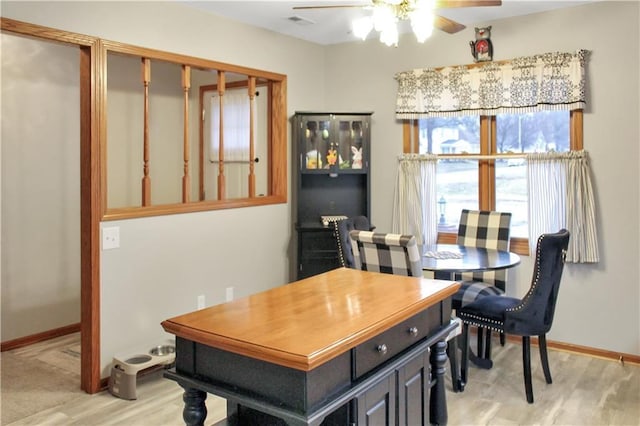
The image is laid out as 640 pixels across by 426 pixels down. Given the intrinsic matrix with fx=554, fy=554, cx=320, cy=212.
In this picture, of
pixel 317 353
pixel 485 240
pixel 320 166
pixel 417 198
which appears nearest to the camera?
pixel 317 353

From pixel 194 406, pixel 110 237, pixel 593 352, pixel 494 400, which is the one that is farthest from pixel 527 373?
pixel 110 237

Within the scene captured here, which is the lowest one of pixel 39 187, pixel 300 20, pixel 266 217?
pixel 266 217

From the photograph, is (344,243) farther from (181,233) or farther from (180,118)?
(180,118)

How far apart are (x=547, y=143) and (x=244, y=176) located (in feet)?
8.71

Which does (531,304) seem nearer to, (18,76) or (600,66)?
(600,66)

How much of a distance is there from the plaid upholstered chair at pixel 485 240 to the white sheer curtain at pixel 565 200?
0.30 meters

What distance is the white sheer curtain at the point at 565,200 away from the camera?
4080mm

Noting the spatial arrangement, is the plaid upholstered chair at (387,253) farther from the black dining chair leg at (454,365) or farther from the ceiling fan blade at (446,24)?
the ceiling fan blade at (446,24)

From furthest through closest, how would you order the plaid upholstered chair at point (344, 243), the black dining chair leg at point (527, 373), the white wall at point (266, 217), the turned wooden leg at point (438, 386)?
the plaid upholstered chair at point (344, 243), the white wall at point (266, 217), the black dining chair leg at point (527, 373), the turned wooden leg at point (438, 386)

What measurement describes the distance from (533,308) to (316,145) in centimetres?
241

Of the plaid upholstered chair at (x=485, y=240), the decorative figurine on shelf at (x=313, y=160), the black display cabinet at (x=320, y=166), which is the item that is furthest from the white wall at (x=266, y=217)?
the decorative figurine on shelf at (x=313, y=160)

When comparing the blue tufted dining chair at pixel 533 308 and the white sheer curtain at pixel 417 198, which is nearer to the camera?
the blue tufted dining chair at pixel 533 308

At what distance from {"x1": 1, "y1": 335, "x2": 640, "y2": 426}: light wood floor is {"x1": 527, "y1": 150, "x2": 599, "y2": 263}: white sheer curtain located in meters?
0.87

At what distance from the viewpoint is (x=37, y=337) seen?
4539 mm
